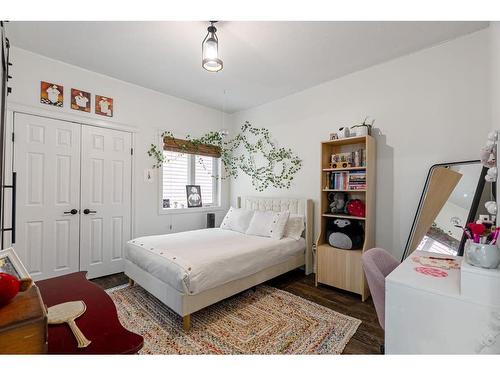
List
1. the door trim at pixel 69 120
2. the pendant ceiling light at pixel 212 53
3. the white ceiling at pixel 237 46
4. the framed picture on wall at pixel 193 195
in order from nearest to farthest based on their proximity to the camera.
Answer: the pendant ceiling light at pixel 212 53, the white ceiling at pixel 237 46, the door trim at pixel 69 120, the framed picture on wall at pixel 193 195

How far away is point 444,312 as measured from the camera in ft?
3.65

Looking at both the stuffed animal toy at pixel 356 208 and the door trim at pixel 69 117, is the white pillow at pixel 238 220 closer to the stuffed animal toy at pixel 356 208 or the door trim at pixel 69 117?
the stuffed animal toy at pixel 356 208

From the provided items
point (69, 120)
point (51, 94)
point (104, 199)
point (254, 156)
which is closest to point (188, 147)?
point (254, 156)

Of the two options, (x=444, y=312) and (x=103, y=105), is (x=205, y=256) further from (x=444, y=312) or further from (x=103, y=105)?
(x=103, y=105)

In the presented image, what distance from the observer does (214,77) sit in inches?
124

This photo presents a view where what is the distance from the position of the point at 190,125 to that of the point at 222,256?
2596 mm

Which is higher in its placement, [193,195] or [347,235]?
[193,195]

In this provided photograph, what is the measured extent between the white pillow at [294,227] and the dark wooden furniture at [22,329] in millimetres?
2806

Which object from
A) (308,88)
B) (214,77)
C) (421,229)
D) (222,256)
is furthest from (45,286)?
(308,88)

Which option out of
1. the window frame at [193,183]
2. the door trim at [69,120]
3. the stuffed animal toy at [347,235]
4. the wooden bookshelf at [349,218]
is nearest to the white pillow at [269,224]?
the wooden bookshelf at [349,218]

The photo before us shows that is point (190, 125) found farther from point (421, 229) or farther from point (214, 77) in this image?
point (421, 229)

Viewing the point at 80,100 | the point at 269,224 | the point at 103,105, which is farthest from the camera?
the point at 269,224

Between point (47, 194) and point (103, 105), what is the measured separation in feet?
4.31

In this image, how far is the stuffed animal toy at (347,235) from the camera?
2717mm
